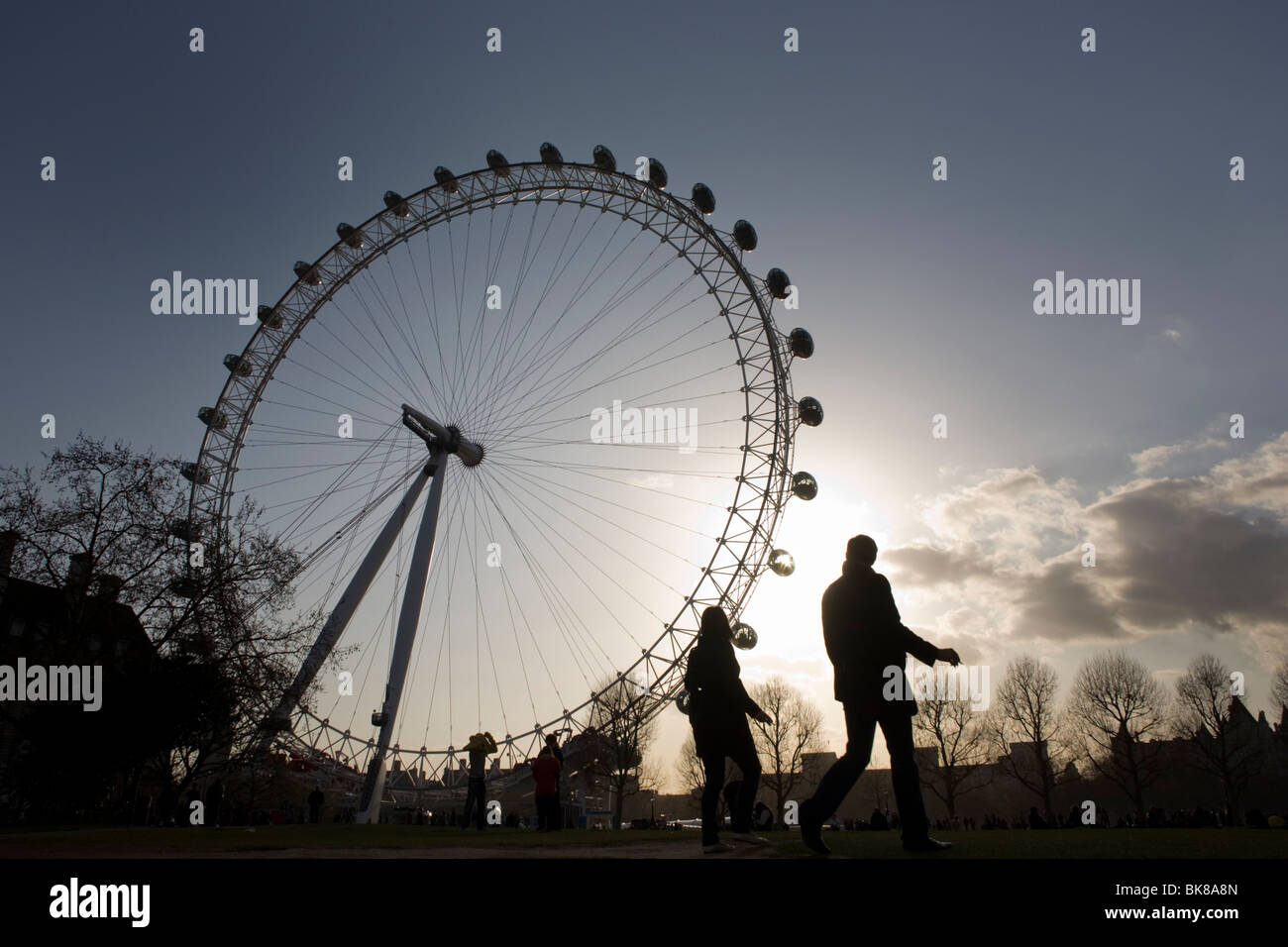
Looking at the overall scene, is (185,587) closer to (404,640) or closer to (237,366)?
(404,640)

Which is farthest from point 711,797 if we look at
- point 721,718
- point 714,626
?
point 714,626

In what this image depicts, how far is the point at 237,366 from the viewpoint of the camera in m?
41.2

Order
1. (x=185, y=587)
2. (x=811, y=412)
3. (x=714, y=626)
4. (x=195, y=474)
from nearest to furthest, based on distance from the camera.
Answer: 1. (x=714, y=626)
2. (x=185, y=587)
3. (x=811, y=412)
4. (x=195, y=474)

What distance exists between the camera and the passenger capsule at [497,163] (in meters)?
37.0

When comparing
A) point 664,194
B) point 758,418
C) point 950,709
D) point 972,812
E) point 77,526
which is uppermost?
point 664,194

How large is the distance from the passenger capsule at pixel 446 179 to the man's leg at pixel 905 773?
3725 cm

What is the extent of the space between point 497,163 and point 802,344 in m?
16.2

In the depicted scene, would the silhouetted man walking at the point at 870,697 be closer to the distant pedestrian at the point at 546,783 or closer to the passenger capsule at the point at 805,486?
the distant pedestrian at the point at 546,783

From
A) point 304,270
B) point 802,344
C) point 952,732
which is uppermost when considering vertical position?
point 304,270

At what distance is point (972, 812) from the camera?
88.1 m

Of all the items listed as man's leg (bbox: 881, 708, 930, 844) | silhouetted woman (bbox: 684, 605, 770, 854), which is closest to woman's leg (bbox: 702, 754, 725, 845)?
silhouetted woman (bbox: 684, 605, 770, 854)
